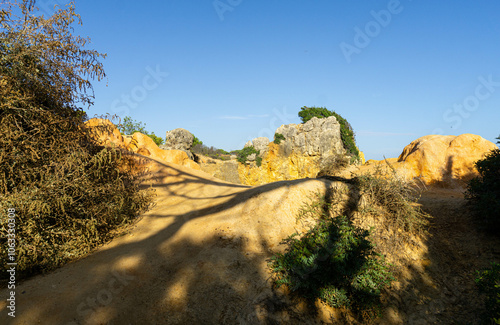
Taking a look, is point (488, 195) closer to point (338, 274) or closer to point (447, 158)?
point (338, 274)

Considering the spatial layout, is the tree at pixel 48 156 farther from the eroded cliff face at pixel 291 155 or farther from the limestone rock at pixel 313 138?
the limestone rock at pixel 313 138

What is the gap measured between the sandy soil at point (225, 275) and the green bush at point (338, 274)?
12.5 inches

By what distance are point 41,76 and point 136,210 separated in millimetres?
4240

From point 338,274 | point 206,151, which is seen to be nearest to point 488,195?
point 338,274

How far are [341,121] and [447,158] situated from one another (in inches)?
753

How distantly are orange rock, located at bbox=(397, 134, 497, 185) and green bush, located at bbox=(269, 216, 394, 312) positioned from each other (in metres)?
8.31

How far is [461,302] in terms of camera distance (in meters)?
4.99

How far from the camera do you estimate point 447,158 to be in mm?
11891

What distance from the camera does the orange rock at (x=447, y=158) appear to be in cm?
1135

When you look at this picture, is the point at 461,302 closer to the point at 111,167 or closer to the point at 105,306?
the point at 105,306

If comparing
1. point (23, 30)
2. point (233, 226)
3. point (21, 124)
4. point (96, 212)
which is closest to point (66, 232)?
point (96, 212)

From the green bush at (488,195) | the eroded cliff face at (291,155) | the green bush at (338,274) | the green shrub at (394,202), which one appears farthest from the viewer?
the eroded cliff face at (291,155)

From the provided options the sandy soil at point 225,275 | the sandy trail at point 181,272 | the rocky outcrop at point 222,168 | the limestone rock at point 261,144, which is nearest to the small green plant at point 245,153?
the limestone rock at point 261,144

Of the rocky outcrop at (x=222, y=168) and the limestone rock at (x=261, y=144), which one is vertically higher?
the limestone rock at (x=261, y=144)
